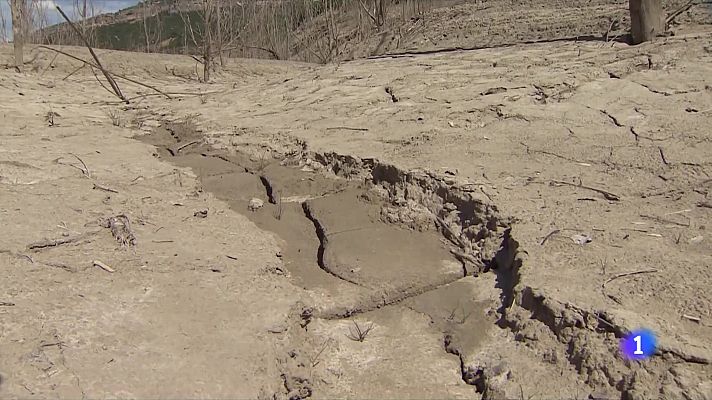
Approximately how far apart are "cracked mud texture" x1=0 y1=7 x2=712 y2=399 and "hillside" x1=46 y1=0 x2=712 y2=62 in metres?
1.67

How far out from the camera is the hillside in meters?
5.58

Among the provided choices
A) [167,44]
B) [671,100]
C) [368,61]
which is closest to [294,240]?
[671,100]

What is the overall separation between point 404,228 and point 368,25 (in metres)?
7.24

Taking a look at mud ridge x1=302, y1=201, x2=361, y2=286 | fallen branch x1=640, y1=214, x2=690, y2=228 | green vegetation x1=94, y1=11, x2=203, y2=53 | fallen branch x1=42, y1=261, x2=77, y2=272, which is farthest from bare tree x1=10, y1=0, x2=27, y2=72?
fallen branch x1=640, y1=214, x2=690, y2=228

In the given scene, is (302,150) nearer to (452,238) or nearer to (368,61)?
(452,238)

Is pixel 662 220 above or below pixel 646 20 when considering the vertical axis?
below

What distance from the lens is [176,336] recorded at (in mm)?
1588

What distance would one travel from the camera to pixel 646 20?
419cm

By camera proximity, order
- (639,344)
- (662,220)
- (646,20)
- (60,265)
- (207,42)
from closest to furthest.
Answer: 1. (639,344)
2. (60,265)
3. (662,220)
4. (646,20)
5. (207,42)

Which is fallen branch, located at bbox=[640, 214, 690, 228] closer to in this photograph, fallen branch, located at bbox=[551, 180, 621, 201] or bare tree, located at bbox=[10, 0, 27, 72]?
fallen branch, located at bbox=[551, 180, 621, 201]

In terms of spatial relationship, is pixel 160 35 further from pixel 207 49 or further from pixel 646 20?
pixel 646 20

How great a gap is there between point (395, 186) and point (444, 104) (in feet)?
3.27

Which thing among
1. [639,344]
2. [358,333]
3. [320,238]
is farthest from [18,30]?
[639,344]

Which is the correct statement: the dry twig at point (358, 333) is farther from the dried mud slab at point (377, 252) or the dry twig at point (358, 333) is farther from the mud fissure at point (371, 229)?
the dried mud slab at point (377, 252)
